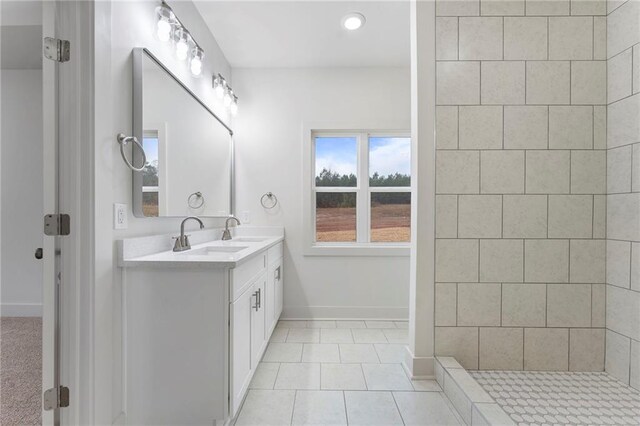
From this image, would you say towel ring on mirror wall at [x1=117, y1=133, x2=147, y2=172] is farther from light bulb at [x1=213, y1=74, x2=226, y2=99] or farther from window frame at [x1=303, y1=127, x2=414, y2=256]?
window frame at [x1=303, y1=127, x2=414, y2=256]

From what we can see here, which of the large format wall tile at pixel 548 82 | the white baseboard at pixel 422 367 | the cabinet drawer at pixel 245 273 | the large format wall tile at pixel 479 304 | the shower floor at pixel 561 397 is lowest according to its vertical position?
the white baseboard at pixel 422 367

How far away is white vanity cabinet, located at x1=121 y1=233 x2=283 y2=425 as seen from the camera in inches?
56.0

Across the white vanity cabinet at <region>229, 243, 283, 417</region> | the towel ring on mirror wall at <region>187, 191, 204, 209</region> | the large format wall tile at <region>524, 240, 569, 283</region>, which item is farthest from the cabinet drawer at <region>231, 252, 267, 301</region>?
the large format wall tile at <region>524, 240, 569, 283</region>

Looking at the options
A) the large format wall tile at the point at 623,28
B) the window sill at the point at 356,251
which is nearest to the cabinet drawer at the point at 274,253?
the window sill at the point at 356,251

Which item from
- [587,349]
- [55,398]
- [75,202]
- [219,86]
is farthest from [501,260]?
[219,86]

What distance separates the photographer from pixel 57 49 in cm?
126

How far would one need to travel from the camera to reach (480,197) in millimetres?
1846

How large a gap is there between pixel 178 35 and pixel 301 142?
4.82 ft

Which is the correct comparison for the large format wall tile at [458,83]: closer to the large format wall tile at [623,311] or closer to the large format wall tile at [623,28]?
the large format wall tile at [623,28]

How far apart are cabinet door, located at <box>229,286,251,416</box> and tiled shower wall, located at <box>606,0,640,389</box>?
6.91 ft

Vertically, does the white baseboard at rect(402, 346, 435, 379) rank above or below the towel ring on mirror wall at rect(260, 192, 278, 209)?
below

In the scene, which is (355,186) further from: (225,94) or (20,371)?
(20,371)

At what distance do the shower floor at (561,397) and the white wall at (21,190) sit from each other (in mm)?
3175

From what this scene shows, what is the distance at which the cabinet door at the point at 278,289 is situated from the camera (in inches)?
104
